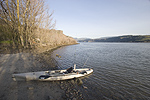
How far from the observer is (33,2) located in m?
26.1

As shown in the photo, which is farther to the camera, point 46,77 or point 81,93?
point 46,77

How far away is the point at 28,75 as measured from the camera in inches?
352

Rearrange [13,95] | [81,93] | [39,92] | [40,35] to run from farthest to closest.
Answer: [40,35] < [81,93] < [39,92] < [13,95]

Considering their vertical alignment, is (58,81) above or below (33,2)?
below

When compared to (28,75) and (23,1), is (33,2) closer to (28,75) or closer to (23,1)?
(23,1)

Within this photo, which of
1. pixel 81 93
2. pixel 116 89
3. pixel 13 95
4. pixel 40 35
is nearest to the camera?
pixel 13 95

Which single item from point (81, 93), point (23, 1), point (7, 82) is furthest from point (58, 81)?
point (23, 1)

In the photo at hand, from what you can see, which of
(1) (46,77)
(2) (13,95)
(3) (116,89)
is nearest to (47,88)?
(1) (46,77)

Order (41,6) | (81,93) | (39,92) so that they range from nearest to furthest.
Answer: (39,92)
(81,93)
(41,6)

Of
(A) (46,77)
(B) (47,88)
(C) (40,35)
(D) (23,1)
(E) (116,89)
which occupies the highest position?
(D) (23,1)

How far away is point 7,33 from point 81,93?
38.7 m

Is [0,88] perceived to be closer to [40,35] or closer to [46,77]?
[46,77]

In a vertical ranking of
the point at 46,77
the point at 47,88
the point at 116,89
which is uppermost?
the point at 46,77

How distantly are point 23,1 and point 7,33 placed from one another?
15892 mm
